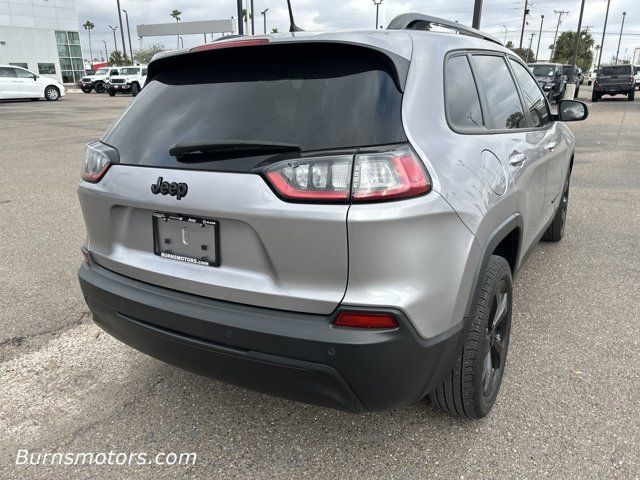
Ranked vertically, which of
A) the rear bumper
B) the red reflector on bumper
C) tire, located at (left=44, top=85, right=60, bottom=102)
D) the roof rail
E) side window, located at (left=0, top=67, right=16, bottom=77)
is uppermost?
the roof rail

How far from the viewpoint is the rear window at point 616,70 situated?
26978 mm

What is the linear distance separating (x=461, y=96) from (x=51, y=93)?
2966cm

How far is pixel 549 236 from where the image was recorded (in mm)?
4910

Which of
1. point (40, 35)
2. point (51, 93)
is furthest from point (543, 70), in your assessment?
point (40, 35)

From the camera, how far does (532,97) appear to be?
143 inches

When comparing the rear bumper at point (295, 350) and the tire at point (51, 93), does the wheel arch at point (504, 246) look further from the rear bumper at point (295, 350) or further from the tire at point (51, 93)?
the tire at point (51, 93)

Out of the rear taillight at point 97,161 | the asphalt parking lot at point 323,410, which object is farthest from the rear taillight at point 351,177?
the asphalt parking lot at point 323,410

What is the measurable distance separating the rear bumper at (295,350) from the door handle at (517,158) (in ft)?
3.42

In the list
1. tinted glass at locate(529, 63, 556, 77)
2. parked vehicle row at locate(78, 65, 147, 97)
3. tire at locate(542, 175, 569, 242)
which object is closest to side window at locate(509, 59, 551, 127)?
tire at locate(542, 175, 569, 242)

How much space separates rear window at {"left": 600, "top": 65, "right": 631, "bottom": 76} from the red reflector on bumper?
3054 cm

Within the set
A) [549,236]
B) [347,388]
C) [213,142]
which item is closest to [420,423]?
[347,388]

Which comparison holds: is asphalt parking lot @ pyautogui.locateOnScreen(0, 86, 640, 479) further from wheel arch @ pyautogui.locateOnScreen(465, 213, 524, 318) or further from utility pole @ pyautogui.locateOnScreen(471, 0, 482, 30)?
utility pole @ pyautogui.locateOnScreen(471, 0, 482, 30)

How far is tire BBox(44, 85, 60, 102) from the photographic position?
26897 millimetres

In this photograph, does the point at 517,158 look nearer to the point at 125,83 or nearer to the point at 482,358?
the point at 482,358
